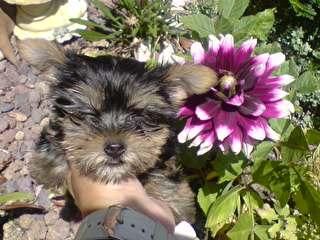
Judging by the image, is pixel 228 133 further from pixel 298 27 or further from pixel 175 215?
pixel 298 27

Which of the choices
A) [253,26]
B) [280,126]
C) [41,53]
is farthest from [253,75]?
[41,53]

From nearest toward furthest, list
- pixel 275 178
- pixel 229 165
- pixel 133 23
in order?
pixel 275 178, pixel 229 165, pixel 133 23

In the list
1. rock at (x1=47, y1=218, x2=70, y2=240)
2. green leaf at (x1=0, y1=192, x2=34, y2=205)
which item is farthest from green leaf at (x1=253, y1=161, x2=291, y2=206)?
green leaf at (x1=0, y1=192, x2=34, y2=205)

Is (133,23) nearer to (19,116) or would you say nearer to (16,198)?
(19,116)

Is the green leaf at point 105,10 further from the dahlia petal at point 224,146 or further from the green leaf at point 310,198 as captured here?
→ the green leaf at point 310,198

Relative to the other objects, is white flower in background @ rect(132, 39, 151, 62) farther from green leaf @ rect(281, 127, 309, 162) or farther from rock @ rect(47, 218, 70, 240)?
green leaf @ rect(281, 127, 309, 162)

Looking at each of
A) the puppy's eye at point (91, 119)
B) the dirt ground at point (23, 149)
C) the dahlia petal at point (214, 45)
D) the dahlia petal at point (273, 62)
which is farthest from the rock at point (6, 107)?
the dahlia petal at point (273, 62)
